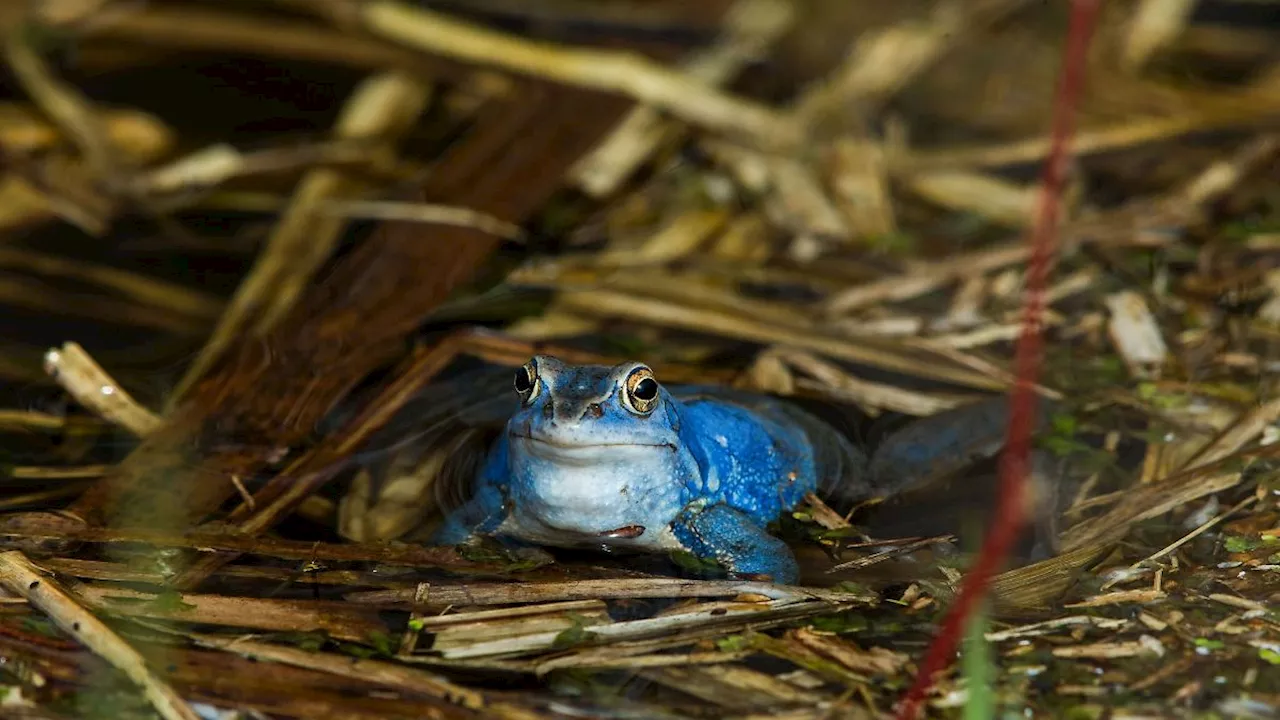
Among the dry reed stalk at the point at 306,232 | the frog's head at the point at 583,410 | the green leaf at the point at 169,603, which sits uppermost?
the dry reed stalk at the point at 306,232

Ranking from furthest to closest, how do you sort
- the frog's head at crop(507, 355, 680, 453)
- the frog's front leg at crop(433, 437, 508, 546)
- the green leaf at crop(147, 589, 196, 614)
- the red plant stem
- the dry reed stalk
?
the dry reed stalk
the frog's front leg at crop(433, 437, 508, 546)
the frog's head at crop(507, 355, 680, 453)
the green leaf at crop(147, 589, 196, 614)
the red plant stem

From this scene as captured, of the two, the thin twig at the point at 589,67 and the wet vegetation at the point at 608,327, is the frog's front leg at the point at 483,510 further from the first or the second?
the thin twig at the point at 589,67

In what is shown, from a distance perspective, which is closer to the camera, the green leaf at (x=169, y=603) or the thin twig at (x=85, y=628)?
the thin twig at (x=85, y=628)

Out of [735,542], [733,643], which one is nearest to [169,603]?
[733,643]

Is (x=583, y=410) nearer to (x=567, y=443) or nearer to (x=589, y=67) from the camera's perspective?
(x=567, y=443)

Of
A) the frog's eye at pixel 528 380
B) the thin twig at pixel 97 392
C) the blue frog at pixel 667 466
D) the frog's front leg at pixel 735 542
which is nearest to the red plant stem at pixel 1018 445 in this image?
the blue frog at pixel 667 466

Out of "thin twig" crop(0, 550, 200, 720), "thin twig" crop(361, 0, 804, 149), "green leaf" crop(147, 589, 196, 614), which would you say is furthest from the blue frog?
"thin twig" crop(361, 0, 804, 149)

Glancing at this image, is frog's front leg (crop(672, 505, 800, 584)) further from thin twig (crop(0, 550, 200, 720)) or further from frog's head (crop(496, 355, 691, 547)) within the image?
thin twig (crop(0, 550, 200, 720))

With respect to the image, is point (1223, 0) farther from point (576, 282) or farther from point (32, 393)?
point (32, 393)
